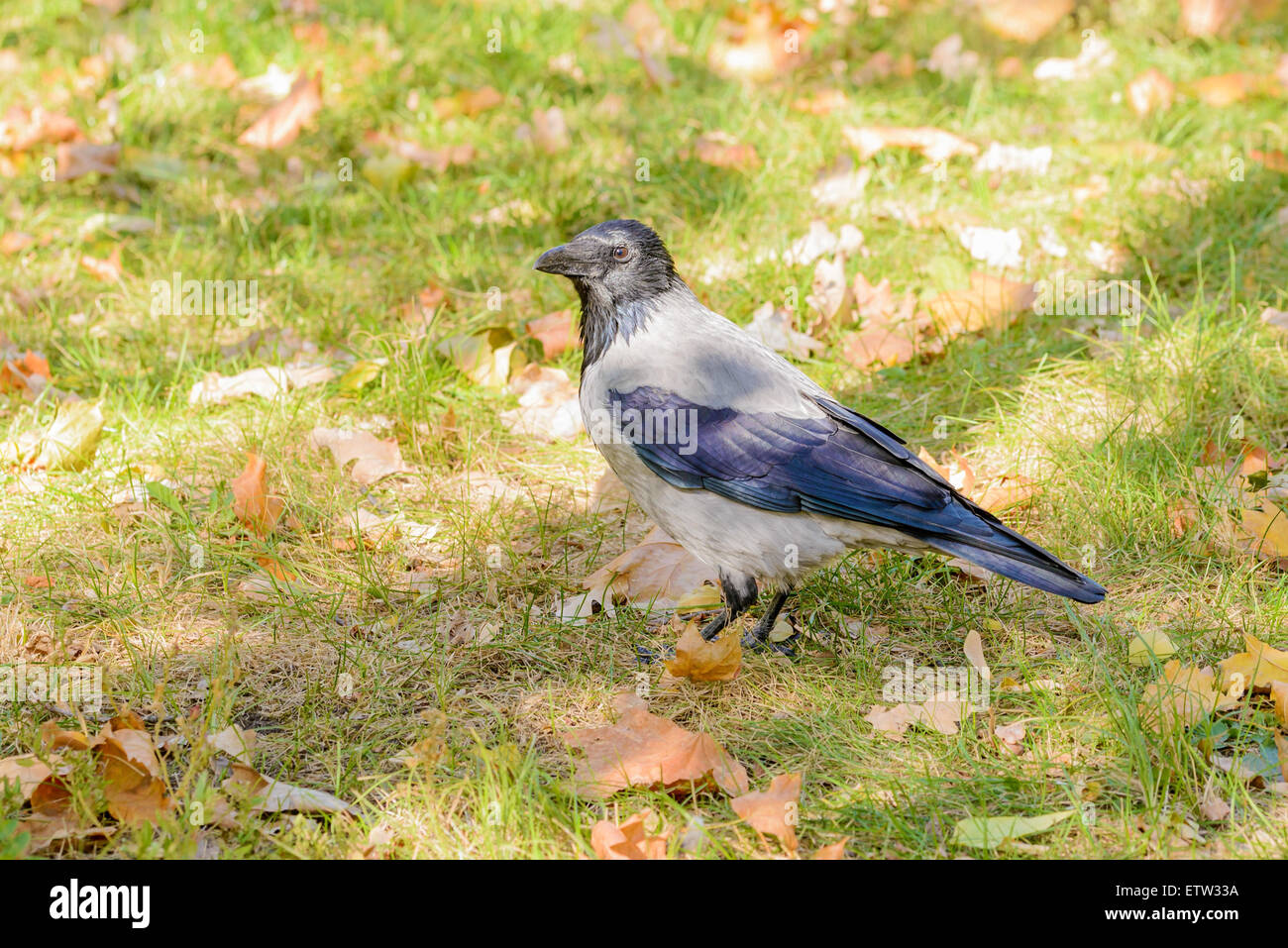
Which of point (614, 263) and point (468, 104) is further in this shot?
point (468, 104)

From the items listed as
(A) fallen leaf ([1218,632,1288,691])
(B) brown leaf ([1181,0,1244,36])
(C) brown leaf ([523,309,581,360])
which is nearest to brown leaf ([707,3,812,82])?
(B) brown leaf ([1181,0,1244,36])

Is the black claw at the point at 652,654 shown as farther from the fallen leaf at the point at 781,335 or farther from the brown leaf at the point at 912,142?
the brown leaf at the point at 912,142

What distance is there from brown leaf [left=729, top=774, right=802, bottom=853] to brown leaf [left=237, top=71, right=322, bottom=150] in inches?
201

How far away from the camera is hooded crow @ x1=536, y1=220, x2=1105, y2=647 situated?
3.35m

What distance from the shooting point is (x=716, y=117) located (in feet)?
21.5

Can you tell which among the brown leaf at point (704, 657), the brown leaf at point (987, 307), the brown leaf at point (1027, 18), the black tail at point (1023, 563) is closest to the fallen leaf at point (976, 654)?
the black tail at point (1023, 563)

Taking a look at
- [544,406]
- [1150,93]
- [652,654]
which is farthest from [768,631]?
[1150,93]

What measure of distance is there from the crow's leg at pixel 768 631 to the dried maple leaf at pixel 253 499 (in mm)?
1574

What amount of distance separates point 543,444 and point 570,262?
91cm

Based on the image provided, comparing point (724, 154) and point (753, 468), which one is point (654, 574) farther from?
point (724, 154)

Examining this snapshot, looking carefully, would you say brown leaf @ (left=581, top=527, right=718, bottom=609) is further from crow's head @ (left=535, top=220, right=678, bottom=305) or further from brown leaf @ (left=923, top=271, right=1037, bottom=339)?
brown leaf @ (left=923, top=271, right=1037, bottom=339)

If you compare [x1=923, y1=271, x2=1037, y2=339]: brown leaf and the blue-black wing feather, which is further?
[x1=923, y1=271, x2=1037, y2=339]: brown leaf

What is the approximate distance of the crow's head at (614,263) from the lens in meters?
3.85

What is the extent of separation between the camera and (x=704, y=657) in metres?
3.22
